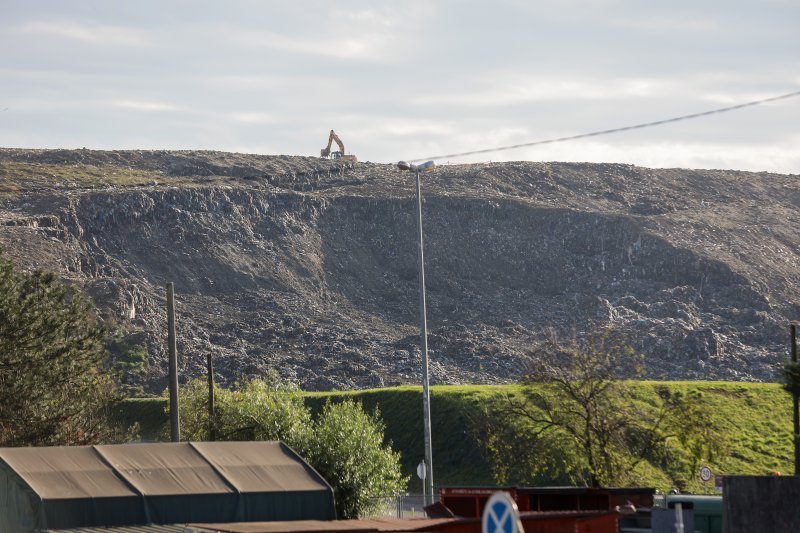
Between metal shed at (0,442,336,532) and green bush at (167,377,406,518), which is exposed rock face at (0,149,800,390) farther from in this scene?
metal shed at (0,442,336,532)

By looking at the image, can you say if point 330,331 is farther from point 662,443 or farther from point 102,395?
point 662,443

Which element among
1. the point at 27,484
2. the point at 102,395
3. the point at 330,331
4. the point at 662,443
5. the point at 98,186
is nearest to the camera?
the point at 27,484

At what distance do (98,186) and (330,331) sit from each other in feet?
151

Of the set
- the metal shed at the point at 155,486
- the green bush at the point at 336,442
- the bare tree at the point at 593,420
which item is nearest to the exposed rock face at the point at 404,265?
the green bush at the point at 336,442

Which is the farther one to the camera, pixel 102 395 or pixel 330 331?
pixel 330 331

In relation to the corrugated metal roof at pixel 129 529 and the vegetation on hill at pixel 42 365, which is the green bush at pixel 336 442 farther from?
the corrugated metal roof at pixel 129 529

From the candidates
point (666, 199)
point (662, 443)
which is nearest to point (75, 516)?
point (662, 443)

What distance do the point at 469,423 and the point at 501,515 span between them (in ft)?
181

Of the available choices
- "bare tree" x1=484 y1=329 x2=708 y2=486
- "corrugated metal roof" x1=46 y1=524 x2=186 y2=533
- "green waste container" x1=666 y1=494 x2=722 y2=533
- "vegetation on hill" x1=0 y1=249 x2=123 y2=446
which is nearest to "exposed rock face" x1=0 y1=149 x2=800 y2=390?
"vegetation on hill" x1=0 y1=249 x2=123 y2=446

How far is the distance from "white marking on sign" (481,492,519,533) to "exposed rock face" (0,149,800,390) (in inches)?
3633

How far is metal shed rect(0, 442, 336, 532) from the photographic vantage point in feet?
81.3

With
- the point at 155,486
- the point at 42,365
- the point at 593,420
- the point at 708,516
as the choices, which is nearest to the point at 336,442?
the point at 593,420

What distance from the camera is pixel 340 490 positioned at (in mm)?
42188

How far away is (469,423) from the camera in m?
67.4
